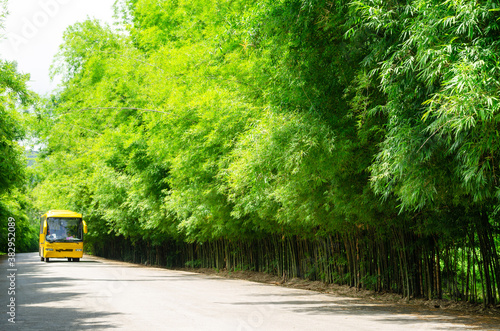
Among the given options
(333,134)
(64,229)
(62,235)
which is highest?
(333,134)

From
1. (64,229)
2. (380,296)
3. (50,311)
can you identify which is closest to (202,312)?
(50,311)

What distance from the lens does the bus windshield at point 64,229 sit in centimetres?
3216

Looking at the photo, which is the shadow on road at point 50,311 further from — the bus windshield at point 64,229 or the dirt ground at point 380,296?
the bus windshield at point 64,229

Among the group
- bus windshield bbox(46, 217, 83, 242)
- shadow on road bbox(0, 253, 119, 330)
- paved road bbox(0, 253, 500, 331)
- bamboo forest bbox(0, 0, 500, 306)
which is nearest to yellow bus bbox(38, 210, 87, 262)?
bus windshield bbox(46, 217, 83, 242)

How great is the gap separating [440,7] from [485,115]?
141cm

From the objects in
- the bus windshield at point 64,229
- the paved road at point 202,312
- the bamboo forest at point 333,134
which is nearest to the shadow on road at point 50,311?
the paved road at point 202,312

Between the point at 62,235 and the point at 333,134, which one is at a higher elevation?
the point at 333,134

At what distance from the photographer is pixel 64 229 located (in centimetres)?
3234

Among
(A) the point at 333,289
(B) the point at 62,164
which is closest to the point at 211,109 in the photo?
(A) the point at 333,289

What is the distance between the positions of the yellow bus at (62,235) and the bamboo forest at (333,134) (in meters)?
10.1

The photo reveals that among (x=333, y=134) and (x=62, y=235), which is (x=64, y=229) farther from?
Answer: (x=333, y=134)

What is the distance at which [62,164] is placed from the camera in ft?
121

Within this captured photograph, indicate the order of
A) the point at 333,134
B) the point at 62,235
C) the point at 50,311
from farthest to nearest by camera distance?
the point at 62,235 < the point at 50,311 < the point at 333,134

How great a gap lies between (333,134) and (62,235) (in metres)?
26.3
